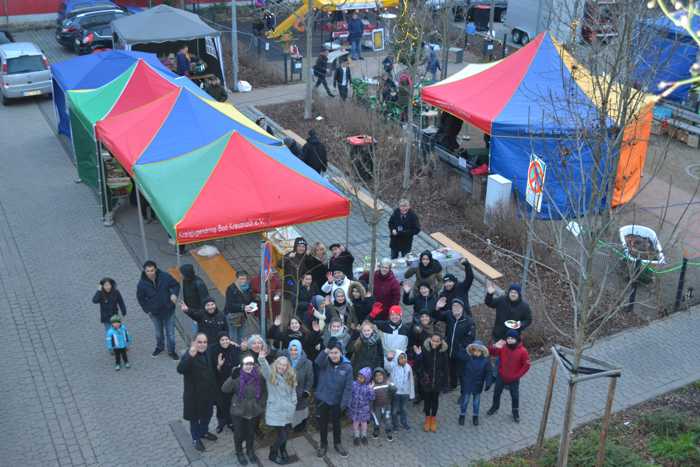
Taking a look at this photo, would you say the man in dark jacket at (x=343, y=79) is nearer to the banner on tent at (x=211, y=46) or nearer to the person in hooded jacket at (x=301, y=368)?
the banner on tent at (x=211, y=46)

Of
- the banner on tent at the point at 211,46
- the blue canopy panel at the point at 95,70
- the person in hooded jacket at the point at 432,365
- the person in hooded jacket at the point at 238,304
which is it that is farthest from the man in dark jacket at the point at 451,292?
the banner on tent at the point at 211,46

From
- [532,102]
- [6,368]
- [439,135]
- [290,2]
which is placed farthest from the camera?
[290,2]

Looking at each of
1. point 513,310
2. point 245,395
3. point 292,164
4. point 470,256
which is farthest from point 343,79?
point 245,395

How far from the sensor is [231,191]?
38.1ft

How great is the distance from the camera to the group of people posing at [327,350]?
8969 mm

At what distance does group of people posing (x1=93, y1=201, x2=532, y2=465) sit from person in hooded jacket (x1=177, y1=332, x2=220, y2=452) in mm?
14

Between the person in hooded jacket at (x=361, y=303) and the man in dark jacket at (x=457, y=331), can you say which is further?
the person in hooded jacket at (x=361, y=303)

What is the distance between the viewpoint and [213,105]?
14.5m

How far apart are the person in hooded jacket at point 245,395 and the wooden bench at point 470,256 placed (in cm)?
508

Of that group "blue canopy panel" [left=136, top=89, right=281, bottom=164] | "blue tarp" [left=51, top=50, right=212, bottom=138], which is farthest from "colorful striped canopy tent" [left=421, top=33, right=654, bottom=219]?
"blue tarp" [left=51, top=50, right=212, bottom=138]

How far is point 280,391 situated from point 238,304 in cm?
218

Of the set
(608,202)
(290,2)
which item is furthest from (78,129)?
(290,2)

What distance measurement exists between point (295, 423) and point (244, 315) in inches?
77.3

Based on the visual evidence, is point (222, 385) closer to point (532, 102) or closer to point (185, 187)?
point (185, 187)
